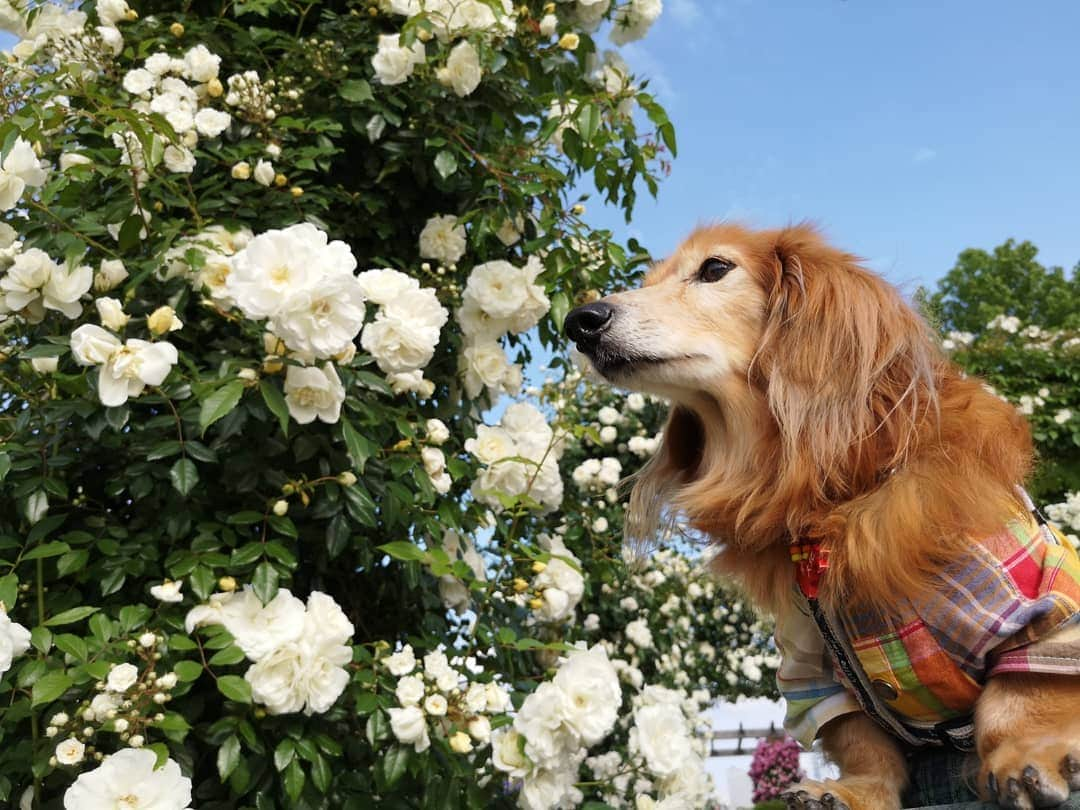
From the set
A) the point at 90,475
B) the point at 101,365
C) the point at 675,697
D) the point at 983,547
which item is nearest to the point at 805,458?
the point at 983,547

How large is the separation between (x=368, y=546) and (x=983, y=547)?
4.49 feet

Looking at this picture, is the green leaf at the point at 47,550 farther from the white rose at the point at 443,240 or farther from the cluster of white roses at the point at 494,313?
the white rose at the point at 443,240

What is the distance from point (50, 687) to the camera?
1.77m

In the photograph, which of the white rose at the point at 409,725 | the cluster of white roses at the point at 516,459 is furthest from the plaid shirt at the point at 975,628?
the cluster of white roses at the point at 516,459

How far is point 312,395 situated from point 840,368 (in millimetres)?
1089

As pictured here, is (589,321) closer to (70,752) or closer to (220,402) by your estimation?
(220,402)

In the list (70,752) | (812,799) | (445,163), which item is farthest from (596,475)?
(70,752)

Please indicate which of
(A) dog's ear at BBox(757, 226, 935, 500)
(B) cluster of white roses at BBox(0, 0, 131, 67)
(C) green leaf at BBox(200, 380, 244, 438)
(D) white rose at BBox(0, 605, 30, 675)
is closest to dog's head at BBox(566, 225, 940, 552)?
(A) dog's ear at BBox(757, 226, 935, 500)

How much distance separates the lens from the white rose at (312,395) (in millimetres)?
1963

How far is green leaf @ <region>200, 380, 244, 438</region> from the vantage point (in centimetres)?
184

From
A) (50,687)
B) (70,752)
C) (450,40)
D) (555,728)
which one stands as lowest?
(70,752)

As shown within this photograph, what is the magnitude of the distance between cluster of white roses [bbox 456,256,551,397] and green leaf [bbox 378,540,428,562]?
0.60 meters

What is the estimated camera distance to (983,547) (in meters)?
1.62

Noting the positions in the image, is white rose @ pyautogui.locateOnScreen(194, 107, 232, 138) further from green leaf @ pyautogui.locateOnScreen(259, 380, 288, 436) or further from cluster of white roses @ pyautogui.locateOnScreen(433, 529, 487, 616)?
cluster of white roses @ pyautogui.locateOnScreen(433, 529, 487, 616)
